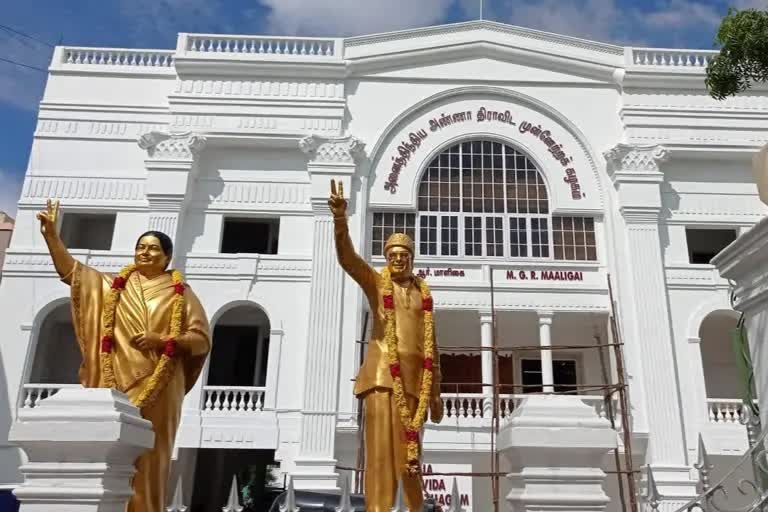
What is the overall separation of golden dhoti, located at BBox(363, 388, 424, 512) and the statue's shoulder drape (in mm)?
1406

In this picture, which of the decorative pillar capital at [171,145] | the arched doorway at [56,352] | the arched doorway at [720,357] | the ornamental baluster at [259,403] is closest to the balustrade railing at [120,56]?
the decorative pillar capital at [171,145]

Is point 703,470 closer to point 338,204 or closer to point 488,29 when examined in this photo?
point 338,204

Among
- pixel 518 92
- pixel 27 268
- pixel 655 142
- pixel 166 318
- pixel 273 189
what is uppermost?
pixel 518 92

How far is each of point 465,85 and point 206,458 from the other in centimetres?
1119

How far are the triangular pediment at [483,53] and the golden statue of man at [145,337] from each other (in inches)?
438

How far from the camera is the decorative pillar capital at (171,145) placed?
13867 millimetres

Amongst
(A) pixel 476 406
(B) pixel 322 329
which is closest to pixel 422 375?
(B) pixel 322 329

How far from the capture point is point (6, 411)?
12.5 meters

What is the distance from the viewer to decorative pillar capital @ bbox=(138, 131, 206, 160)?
1387 centimetres

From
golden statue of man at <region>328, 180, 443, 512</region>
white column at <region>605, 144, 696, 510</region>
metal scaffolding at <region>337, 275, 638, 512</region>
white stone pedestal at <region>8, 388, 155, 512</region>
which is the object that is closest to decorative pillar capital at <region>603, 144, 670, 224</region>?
white column at <region>605, 144, 696, 510</region>

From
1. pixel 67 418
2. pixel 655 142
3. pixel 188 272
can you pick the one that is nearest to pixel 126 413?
pixel 67 418

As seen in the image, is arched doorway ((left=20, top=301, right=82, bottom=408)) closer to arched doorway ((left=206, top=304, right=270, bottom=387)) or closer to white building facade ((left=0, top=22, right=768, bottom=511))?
white building facade ((left=0, top=22, right=768, bottom=511))

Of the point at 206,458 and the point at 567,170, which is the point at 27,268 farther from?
the point at 567,170

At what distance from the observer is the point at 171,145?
13.9m
